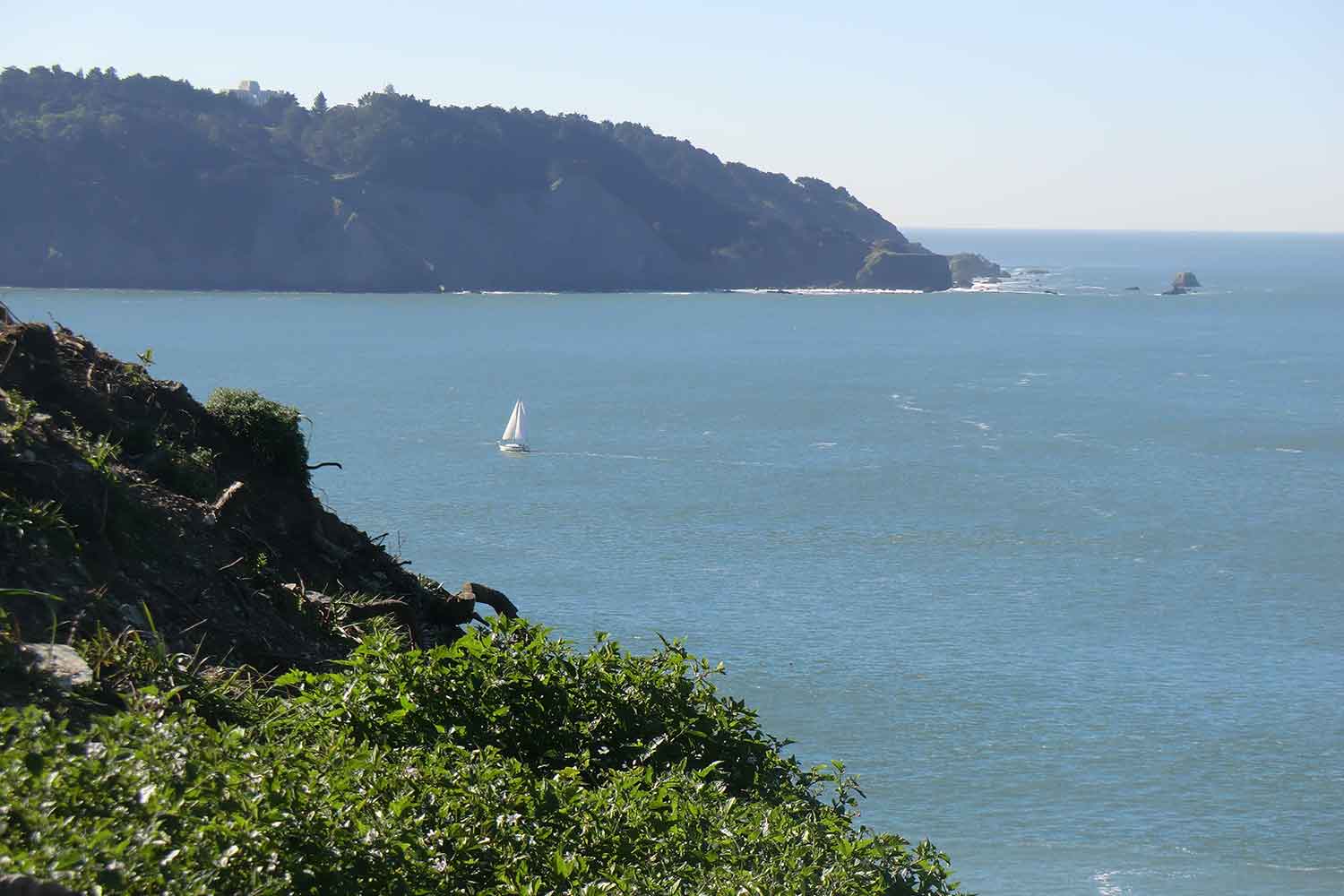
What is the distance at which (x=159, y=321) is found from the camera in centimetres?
16512

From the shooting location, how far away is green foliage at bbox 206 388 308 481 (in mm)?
17922

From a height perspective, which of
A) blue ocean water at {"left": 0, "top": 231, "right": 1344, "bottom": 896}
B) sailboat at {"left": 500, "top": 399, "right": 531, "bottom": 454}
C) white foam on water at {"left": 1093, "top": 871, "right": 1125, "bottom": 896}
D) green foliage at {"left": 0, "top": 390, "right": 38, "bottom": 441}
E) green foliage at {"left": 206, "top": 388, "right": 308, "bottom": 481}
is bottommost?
white foam on water at {"left": 1093, "top": 871, "right": 1125, "bottom": 896}

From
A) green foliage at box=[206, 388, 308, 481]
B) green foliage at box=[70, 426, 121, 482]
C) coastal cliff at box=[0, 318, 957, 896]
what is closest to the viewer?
coastal cliff at box=[0, 318, 957, 896]

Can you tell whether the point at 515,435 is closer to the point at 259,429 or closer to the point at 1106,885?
the point at 1106,885

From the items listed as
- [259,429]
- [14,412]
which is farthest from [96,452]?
[259,429]

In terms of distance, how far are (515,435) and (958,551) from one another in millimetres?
36016

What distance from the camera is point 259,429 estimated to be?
1803cm

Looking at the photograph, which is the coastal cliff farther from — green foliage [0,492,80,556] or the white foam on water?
the white foam on water

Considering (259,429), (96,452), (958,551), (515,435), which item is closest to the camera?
(96,452)

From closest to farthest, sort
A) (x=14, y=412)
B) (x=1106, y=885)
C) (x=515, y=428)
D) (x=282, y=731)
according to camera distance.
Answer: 1. (x=282, y=731)
2. (x=14, y=412)
3. (x=1106, y=885)
4. (x=515, y=428)

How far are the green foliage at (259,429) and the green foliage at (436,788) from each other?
739cm

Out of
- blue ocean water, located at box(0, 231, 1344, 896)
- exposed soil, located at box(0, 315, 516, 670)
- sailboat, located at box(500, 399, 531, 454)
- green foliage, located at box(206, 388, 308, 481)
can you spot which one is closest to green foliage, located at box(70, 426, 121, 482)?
exposed soil, located at box(0, 315, 516, 670)

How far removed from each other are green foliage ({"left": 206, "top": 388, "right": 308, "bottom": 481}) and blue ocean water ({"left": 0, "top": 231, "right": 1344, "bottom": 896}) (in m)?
11.2

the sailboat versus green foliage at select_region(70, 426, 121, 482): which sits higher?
green foliage at select_region(70, 426, 121, 482)
